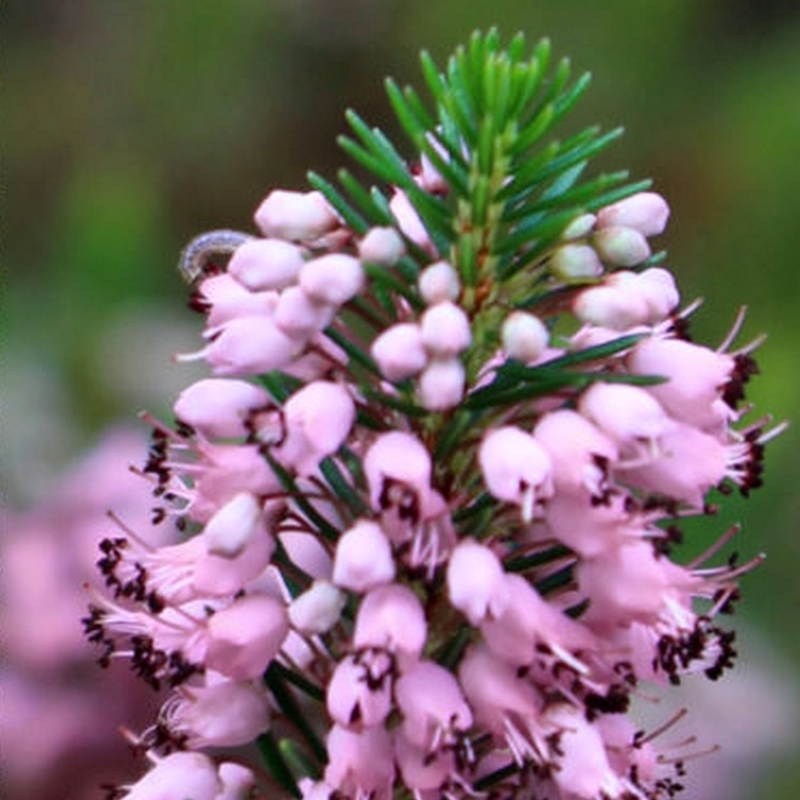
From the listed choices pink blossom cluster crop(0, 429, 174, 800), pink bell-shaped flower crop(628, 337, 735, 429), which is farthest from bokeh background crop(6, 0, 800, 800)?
pink bell-shaped flower crop(628, 337, 735, 429)

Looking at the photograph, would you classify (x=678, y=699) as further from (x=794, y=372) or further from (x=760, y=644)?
(x=794, y=372)

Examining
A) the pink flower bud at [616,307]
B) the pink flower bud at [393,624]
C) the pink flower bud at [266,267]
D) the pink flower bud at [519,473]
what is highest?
the pink flower bud at [266,267]

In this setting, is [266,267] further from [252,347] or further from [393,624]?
[393,624]

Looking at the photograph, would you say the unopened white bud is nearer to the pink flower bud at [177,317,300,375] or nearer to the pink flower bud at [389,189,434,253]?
the pink flower bud at [177,317,300,375]

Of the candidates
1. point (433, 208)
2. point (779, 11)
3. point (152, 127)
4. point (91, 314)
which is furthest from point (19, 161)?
point (433, 208)

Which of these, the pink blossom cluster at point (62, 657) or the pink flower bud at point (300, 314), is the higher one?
the pink blossom cluster at point (62, 657)

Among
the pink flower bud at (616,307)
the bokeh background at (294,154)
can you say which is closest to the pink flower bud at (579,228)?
the pink flower bud at (616,307)

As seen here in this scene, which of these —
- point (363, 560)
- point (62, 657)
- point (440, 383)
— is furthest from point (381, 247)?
point (62, 657)

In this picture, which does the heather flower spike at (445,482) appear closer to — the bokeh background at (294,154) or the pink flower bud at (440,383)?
the pink flower bud at (440,383)
